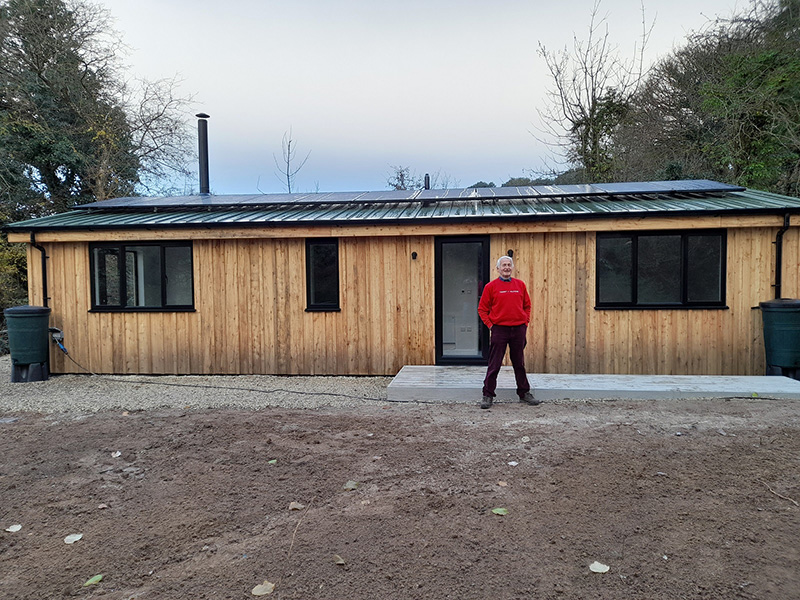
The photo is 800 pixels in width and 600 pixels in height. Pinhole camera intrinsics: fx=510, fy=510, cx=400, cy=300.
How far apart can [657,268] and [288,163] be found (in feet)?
52.1

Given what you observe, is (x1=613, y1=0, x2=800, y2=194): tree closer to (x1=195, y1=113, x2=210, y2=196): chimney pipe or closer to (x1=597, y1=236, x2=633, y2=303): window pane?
(x1=597, y1=236, x2=633, y2=303): window pane

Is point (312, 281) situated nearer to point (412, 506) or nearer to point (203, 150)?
point (412, 506)

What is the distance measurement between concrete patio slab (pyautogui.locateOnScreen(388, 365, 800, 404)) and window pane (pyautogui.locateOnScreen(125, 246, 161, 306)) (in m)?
4.54

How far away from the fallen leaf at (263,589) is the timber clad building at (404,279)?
549cm

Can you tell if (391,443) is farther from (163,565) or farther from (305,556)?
(163,565)

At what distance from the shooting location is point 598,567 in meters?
2.54

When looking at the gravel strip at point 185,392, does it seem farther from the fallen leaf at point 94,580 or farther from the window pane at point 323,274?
the fallen leaf at point 94,580

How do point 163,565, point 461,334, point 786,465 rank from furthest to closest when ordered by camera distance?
point 461,334
point 786,465
point 163,565

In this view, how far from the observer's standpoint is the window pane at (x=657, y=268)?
7.35 m

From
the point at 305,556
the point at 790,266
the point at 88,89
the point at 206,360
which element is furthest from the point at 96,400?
the point at 88,89

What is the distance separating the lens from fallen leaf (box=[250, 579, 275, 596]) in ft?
7.80

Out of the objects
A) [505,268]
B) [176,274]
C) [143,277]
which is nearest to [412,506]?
[505,268]

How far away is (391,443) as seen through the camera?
4547 mm

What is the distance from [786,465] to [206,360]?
7490 millimetres
